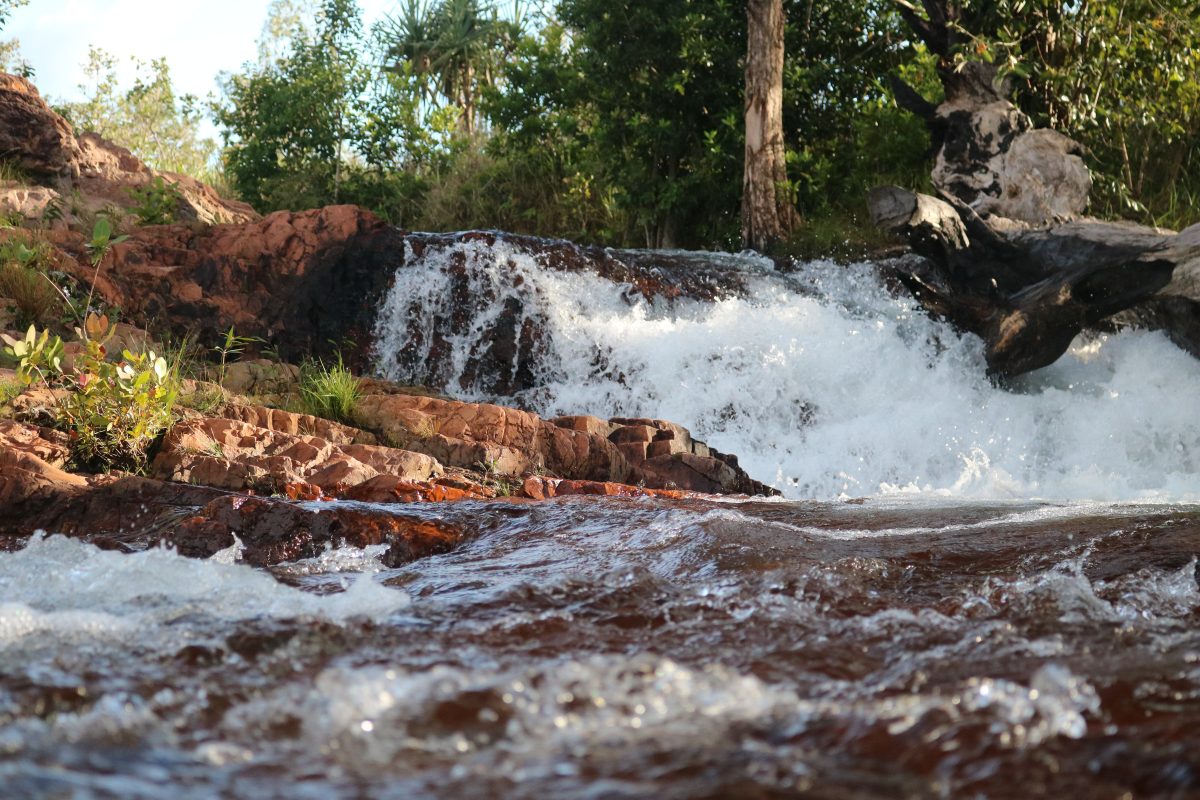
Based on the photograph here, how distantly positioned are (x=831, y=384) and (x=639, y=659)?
6.76 meters

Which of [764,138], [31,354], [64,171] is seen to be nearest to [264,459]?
[31,354]

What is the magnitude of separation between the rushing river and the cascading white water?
2207mm

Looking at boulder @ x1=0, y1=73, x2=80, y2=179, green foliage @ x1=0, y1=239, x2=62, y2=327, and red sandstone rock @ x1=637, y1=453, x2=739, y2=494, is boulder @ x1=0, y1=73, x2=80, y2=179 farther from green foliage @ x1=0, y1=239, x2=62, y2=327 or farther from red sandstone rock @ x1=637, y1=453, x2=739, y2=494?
red sandstone rock @ x1=637, y1=453, x2=739, y2=494

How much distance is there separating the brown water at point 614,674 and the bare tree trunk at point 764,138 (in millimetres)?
9249

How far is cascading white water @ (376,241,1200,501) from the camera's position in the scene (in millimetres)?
7691

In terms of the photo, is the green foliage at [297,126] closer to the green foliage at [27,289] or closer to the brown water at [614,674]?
the green foliage at [27,289]

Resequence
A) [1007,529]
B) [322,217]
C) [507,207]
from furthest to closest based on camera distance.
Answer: [507,207] → [322,217] → [1007,529]

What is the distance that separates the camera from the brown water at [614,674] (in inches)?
66.6

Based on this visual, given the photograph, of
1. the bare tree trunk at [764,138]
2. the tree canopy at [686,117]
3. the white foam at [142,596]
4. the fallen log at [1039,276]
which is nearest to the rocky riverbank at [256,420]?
the white foam at [142,596]

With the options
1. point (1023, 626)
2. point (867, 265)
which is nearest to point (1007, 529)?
point (1023, 626)

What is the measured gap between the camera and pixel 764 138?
12625 millimetres

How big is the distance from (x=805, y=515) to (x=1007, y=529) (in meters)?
0.94

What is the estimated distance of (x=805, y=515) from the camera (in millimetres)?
4938

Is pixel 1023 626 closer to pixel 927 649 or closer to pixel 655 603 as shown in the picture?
pixel 927 649
